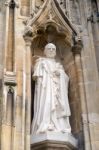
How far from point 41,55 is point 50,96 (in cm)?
152

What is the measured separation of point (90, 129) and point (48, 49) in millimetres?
1999

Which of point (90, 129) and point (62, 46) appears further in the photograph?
point (62, 46)

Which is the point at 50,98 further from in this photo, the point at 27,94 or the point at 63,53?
the point at 63,53

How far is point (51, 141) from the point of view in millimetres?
6602

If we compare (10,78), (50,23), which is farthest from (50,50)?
(10,78)

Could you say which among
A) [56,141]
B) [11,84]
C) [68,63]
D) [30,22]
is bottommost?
[56,141]

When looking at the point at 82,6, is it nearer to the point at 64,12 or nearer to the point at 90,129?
the point at 64,12

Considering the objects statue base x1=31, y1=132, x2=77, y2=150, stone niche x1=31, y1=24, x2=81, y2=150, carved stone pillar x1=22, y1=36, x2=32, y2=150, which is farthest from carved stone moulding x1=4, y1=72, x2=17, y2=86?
statue base x1=31, y1=132, x2=77, y2=150

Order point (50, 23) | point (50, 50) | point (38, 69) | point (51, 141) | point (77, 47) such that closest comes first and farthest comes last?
1. point (51, 141)
2. point (38, 69)
3. point (50, 50)
4. point (77, 47)
5. point (50, 23)

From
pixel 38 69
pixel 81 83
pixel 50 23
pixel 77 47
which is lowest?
pixel 81 83

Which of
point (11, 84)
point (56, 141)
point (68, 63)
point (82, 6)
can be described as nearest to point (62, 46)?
point (68, 63)

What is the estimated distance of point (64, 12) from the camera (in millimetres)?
8539

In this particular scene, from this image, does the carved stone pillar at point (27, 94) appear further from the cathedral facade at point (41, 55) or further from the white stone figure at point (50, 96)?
the white stone figure at point (50, 96)

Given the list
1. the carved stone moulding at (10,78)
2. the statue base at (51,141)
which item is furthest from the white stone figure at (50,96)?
the carved stone moulding at (10,78)
